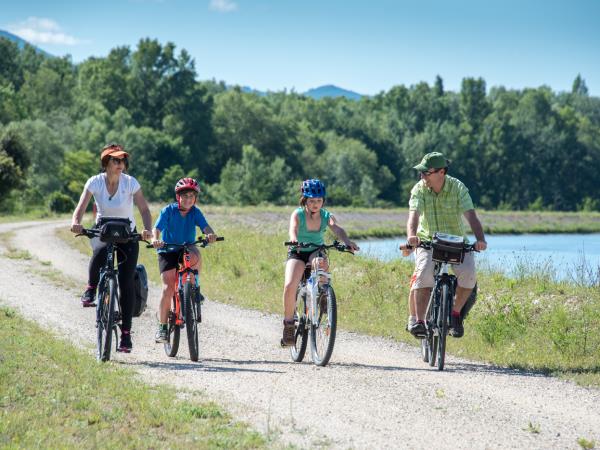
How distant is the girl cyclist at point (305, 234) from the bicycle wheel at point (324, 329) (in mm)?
304

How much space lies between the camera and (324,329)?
9.41m

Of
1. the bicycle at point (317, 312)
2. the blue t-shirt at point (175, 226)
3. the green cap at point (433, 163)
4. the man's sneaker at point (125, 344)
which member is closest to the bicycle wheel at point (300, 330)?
the bicycle at point (317, 312)

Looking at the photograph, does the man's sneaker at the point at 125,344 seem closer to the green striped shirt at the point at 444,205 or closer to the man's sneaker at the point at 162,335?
the man's sneaker at the point at 162,335

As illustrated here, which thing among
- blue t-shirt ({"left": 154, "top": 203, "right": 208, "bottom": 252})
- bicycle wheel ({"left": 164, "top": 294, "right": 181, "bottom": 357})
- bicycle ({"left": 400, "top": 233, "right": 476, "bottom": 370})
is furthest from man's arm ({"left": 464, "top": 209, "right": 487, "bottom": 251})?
bicycle wheel ({"left": 164, "top": 294, "right": 181, "bottom": 357})

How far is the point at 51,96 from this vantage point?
116875 mm

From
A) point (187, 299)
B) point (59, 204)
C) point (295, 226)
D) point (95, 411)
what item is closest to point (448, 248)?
point (295, 226)

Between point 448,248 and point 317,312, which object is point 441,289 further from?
point 317,312

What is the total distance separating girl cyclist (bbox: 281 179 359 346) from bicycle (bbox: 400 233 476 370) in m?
0.88

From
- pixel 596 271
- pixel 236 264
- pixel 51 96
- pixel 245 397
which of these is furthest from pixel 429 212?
pixel 51 96

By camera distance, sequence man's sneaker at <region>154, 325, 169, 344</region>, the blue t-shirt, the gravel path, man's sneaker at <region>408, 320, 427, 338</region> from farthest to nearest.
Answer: man's sneaker at <region>154, 325, 169, 344</region> < the blue t-shirt < man's sneaker at <region>408, 320, 427, 338</region> < the gravel path

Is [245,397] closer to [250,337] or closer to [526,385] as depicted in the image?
[526,385]

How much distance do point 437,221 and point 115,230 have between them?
3.41 metres

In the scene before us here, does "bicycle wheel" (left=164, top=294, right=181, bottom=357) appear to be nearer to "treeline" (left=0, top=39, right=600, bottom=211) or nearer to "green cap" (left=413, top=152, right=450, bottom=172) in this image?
"green cap" (left=413, top=152, right=450, bottom=172)

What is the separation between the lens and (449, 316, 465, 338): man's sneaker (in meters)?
9.29
